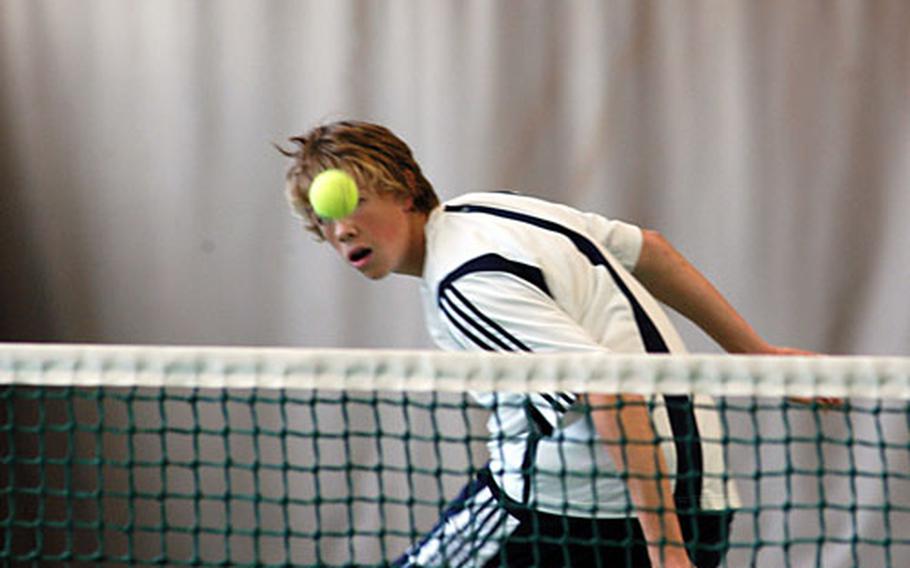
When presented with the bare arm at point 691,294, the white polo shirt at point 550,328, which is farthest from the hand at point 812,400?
the white polo shirt at point 550,328

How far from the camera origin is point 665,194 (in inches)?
118

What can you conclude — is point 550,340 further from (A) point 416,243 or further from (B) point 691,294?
(B) point 691,294

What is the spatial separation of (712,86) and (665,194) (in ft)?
0.82

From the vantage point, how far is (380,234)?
1.58 metres

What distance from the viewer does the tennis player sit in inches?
55.3

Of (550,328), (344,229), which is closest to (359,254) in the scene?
(344,229)

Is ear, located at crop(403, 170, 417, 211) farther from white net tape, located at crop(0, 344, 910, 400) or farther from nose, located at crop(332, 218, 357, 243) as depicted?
white net tape, located at crop(0, 344, 910, 400)

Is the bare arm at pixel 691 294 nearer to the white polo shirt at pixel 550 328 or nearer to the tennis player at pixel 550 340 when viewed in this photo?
the tennis player at pixel 550 340

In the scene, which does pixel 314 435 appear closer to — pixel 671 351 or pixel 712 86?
pixel 671 351

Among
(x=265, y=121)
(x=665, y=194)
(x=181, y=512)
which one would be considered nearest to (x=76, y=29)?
(x=265, y=121)

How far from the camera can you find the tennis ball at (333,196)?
5.08 feet

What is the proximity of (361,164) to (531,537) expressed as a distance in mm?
458

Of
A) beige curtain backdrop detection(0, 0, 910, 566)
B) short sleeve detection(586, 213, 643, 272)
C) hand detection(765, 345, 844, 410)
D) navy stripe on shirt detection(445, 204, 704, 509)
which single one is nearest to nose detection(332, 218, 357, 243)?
navy stripe on shirt detection(445, 204, 704, 509)

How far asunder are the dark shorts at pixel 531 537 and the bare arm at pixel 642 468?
0.07 m
